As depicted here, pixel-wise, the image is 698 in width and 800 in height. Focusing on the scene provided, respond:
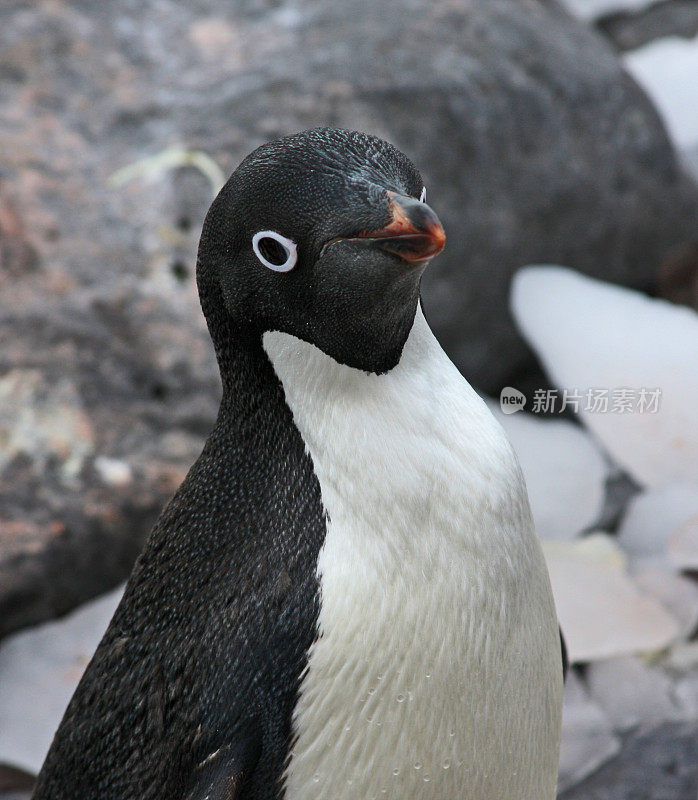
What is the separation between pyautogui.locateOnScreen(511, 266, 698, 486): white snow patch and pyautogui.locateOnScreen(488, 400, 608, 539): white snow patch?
4cm

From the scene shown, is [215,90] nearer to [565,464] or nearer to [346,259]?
[565,464]

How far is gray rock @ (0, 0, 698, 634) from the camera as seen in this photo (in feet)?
4.75

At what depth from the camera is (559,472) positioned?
1.70 meters

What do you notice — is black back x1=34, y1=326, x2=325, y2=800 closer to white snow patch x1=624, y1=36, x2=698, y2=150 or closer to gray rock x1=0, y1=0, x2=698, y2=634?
gray rock x1=0, y1=0, x2=698, y2=634

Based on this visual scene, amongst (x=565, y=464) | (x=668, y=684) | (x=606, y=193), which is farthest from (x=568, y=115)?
(x=668, y=684)

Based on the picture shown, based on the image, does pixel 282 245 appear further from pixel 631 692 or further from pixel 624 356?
pixel 624 356

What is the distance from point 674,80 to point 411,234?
83.7 inches

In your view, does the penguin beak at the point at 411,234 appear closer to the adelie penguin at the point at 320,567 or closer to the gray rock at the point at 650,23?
the adelie penguin at the point at 320,567

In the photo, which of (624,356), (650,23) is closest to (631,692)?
(624,356)

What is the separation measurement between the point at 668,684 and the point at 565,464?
42 centimetres

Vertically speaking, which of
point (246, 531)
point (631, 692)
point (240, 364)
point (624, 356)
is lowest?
point (631, 692)

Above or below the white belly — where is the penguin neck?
above

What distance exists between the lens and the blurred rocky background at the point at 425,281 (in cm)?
142

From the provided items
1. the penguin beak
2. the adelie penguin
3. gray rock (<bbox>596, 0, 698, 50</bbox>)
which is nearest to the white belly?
the adelie penguin
